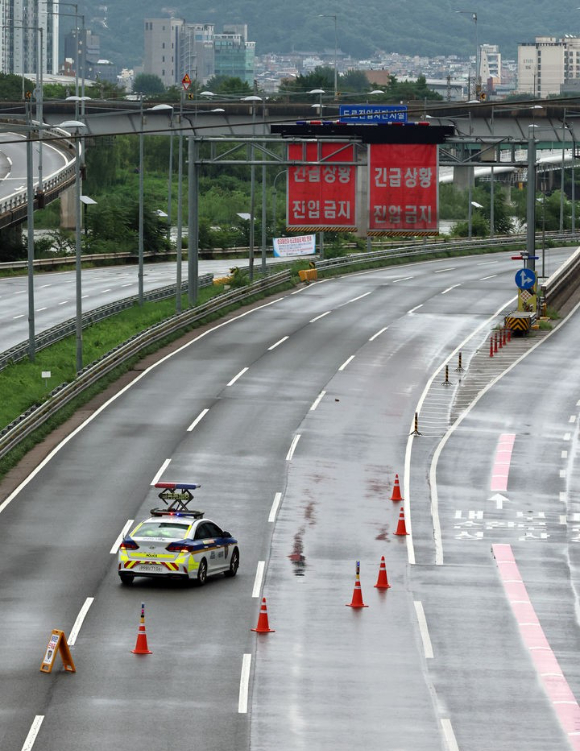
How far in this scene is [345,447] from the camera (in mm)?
50125

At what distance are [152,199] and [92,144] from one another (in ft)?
30.8

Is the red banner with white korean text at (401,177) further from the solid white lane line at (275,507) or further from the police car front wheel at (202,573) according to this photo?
the police car front wheel at (202,573)

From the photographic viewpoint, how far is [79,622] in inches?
1206

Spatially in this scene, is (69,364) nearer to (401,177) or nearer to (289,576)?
(401,177)

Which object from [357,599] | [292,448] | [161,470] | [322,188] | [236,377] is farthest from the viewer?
[322,188]

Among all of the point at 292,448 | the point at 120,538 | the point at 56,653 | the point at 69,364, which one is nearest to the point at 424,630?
the point at 56,653

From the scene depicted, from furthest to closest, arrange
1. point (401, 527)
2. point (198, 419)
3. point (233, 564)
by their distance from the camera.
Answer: point (198, 419), point (401, 527), point (233, 564)

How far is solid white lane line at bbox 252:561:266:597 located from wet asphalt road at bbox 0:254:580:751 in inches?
4.1

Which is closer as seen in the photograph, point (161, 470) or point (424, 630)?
point (424, 630)

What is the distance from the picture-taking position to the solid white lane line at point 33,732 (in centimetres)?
2288

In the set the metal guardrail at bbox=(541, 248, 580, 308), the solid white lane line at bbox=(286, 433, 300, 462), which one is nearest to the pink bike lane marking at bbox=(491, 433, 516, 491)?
the solid white lane line at bbox=(286, 433, 300, 462)

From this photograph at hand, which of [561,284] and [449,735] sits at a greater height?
[561,284]

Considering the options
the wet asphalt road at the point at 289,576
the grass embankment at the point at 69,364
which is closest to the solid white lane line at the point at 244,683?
→ the wet asphalt road at the point at 289,576

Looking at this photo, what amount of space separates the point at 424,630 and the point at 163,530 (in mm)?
5954
